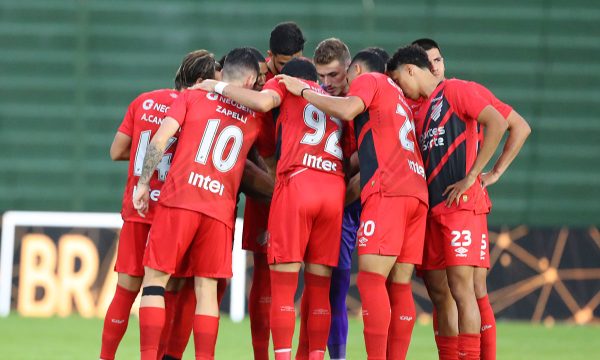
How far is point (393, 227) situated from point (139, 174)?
165cm

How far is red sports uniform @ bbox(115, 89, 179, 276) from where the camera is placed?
6949mm

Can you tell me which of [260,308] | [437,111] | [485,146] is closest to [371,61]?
[437,111]

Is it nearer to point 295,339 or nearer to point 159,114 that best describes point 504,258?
point 295,339

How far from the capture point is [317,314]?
6.66 m

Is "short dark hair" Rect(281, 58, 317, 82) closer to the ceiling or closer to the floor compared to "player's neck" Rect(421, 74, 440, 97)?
closer to the ceiling

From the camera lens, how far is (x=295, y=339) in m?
9.81

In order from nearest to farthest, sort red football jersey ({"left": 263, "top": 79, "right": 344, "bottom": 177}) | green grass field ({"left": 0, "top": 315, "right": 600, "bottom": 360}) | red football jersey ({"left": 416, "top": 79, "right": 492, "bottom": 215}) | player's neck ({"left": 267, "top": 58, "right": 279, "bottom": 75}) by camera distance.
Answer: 1. red football jersey ({"left": 263, "top": 79, "right": 344, "bottom": 177})
2. red football jersey ({"left": 416, "top": 79, "right": 492, "bottom": 215})
3. player's neck ({"left": 267, "top": 58, "right": 279, "bottom": 75})
4. green grass field ({"left": 0, "top": 315, "right": 600, "bottom": 360})

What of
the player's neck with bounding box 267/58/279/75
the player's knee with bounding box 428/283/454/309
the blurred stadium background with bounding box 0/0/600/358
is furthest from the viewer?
the blurred stadium background with bounding box 0/0/600/358

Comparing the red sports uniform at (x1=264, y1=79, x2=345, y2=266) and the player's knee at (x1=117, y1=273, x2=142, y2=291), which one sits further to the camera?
the player's knee at (x1=117, y1=273, x2=142, y2=291)

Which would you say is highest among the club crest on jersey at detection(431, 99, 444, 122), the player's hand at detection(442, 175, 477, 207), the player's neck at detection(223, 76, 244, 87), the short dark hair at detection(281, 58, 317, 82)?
the short dark hair at detection(281, 58, 317, 82)

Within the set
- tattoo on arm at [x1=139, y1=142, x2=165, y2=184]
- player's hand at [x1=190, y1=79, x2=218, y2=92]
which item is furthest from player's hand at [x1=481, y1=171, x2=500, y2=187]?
tattoo on arm at [x1=139, y1=142, x2=165, y2=184]

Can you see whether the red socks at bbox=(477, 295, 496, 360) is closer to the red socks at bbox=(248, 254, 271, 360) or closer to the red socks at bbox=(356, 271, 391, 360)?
the red socks at bbox=(356, 271, 391, 360)

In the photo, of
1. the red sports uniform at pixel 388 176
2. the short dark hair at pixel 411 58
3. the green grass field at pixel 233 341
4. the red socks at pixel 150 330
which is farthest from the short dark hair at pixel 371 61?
the green grass field at pixel 233 341

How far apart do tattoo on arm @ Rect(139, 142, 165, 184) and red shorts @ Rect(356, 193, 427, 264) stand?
1.25 m
